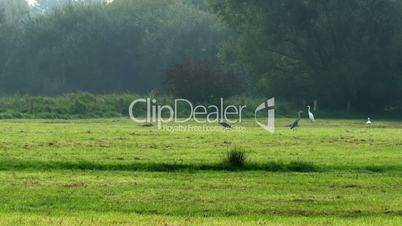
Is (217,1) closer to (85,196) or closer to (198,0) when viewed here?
(198,0)

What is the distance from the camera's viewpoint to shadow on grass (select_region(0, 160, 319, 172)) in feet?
77.1

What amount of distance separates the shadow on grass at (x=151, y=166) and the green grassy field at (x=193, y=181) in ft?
0.08

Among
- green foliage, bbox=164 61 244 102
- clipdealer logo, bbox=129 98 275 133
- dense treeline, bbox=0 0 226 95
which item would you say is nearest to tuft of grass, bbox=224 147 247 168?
clipdealer logo, bbox=129 98 275 133

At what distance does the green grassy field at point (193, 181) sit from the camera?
619 inches

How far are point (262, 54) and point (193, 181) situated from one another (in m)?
53.6

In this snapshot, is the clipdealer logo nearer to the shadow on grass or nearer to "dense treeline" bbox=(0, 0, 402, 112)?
"dense treeline" bbox=(0, 0, 402, 112)

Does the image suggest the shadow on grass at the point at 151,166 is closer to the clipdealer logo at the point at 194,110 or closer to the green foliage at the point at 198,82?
the clipdealer logo at the point at 194,110

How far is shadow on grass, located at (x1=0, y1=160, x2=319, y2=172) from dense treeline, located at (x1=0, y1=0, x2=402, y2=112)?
4308 centimetres

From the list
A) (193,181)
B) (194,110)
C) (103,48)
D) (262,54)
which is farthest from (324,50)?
(193,181)

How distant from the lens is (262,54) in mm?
73812

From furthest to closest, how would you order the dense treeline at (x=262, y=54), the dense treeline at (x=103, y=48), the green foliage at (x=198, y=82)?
1. the dense treeline at (x=103, y=48)
2. the dense treeline at (x=262, y=54)
3. the green foliage at (x=198, y=82)

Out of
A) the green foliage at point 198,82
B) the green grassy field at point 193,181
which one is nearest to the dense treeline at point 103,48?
the green foliage at point 198,82

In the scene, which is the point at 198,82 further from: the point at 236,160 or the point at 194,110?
the point at 236,160

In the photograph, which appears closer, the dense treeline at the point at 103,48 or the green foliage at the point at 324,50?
the green foliage at the point at 324,50
